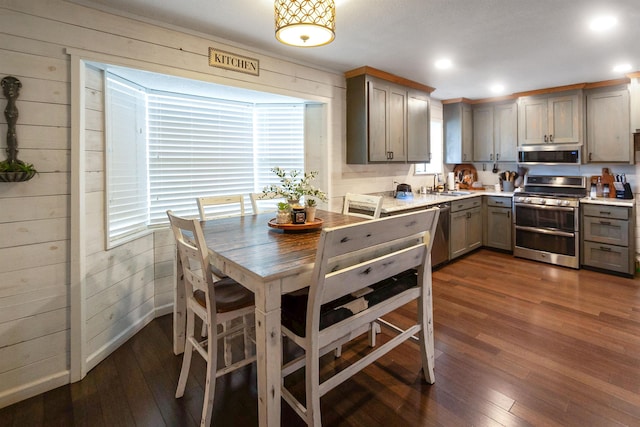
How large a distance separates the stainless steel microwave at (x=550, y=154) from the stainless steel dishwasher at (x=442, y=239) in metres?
1.50

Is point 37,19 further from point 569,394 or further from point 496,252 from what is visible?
point 496,252

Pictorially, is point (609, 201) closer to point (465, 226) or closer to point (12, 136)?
point (465, 226)

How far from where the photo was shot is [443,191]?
5.10 metres

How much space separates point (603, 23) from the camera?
2.47 metres

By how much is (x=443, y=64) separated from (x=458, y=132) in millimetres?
1949

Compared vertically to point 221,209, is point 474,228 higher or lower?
lower

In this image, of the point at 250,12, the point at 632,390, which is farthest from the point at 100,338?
the point at 632,390

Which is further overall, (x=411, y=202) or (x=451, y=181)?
(x=451, y=181)

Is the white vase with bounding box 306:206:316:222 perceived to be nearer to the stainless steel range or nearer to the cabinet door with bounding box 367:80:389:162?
the cabinet door with bounding box 367:80:389:162

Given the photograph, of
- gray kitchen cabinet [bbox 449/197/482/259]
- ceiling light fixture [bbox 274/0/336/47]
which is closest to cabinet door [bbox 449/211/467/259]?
gray kitchen cabinet [bbox 449/197/482/259]

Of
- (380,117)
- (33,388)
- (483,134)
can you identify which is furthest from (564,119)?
(33,388)

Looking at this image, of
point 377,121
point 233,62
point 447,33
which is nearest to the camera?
point 447,33

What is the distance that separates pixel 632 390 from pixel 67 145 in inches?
141

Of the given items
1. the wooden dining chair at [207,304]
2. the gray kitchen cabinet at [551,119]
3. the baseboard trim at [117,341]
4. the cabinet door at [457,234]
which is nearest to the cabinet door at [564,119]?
the gray kitchen cabinet at [551,119]
